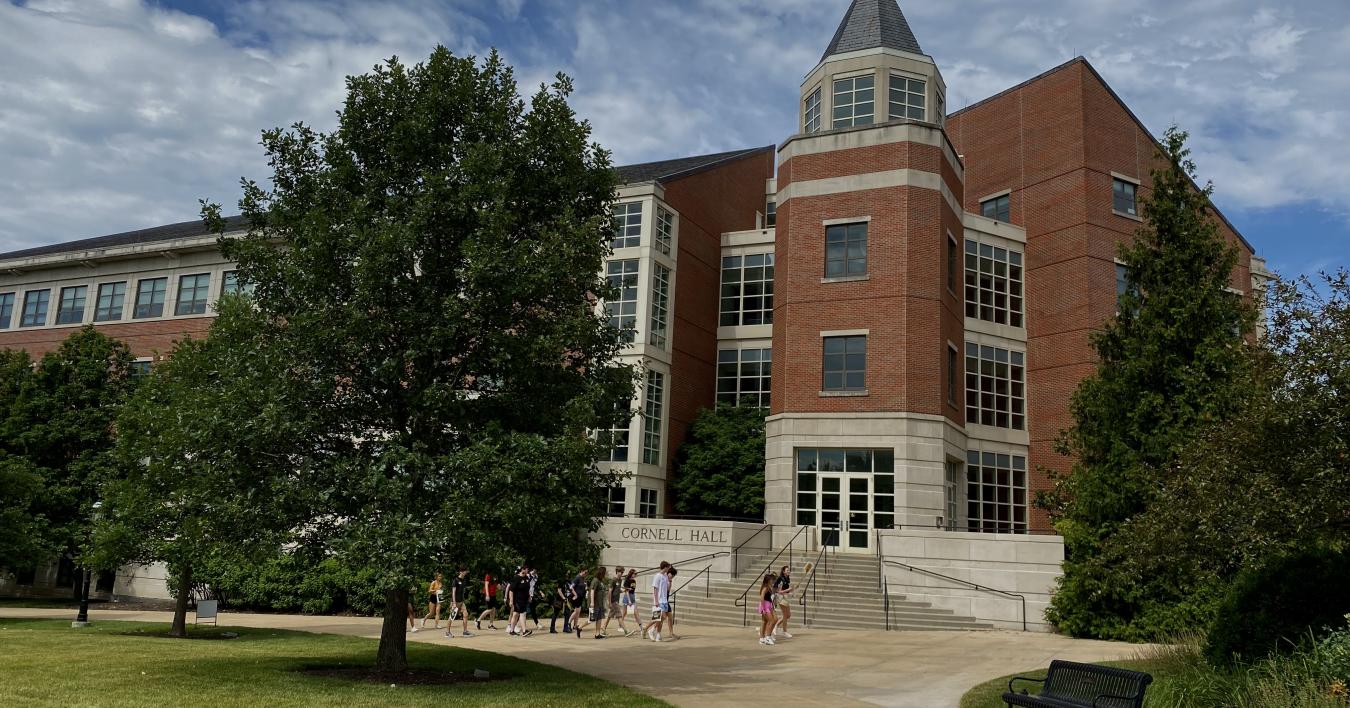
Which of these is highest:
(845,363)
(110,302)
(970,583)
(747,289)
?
(110,302)

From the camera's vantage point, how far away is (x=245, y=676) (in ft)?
46.8

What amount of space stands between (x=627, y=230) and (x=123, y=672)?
23635 millimetres

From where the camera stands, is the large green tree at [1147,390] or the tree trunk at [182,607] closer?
the large green tree at [1147,390]

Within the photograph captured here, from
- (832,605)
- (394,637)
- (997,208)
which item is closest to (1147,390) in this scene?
(832,605)

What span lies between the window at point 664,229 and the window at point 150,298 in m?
22.9

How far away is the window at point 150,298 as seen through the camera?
43969 mm

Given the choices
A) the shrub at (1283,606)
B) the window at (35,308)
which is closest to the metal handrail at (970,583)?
the shrub at (1283,606)

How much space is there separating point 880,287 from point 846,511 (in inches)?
267

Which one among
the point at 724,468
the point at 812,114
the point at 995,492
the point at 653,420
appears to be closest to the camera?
the point at 724,468

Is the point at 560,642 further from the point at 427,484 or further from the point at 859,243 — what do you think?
the point at 859,243

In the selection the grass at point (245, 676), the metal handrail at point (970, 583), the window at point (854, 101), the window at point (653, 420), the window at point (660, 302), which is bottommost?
the grass at point (245, 676)

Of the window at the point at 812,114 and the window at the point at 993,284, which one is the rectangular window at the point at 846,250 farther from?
the window at the point at 993,284

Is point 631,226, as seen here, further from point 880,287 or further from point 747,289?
point 880,287

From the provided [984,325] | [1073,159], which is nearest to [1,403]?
[984,325]
